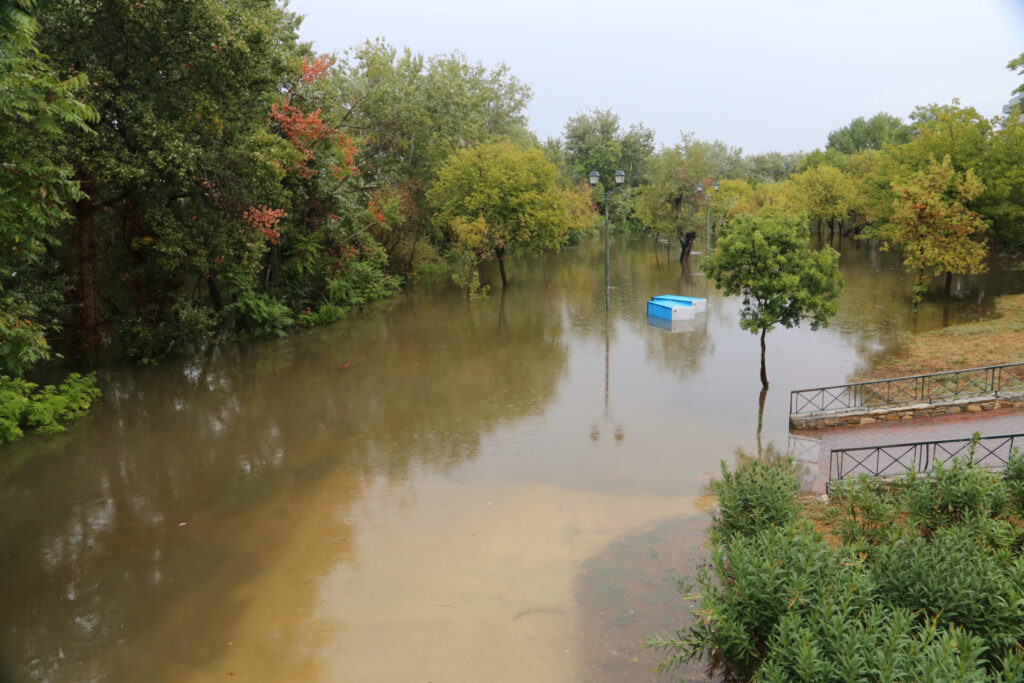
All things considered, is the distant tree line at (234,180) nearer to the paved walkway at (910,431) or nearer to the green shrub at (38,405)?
the green shrub at (38,405)

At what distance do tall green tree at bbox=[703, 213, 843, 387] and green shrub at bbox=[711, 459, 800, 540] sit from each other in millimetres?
8681

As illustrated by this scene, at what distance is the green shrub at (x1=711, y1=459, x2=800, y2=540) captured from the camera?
8.38m

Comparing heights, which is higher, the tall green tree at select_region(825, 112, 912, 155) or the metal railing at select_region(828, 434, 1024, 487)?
the tall green tree at select_region(825, 112, 912, 155)

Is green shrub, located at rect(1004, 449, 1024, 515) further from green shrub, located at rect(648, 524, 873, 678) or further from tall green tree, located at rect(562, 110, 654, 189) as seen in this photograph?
tall green tree, located at rect(562, 110, 654, 189)

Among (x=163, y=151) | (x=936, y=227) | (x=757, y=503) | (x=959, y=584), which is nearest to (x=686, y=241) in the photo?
(x=936, y=227)

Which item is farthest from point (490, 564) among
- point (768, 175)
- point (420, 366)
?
point (768, 175)

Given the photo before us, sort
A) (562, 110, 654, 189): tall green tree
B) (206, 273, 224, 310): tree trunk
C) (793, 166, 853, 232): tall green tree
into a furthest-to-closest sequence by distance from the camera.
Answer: (562, 110, 654, 189): tall green tree, (793, 166, 853, 232): tall green tree, (206, 273, 224, 310): tree trunk

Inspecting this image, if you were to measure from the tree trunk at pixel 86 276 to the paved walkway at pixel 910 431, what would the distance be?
19.5 m

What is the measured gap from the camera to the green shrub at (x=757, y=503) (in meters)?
8.38

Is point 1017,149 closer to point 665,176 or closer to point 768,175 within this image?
point 665,176

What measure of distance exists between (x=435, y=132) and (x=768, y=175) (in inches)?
2926

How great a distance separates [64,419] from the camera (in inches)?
665

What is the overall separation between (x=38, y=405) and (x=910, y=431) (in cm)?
1966

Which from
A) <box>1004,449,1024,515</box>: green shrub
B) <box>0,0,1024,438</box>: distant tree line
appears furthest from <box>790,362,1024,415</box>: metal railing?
<box>0,0,1024,438</box>: distant tree line
